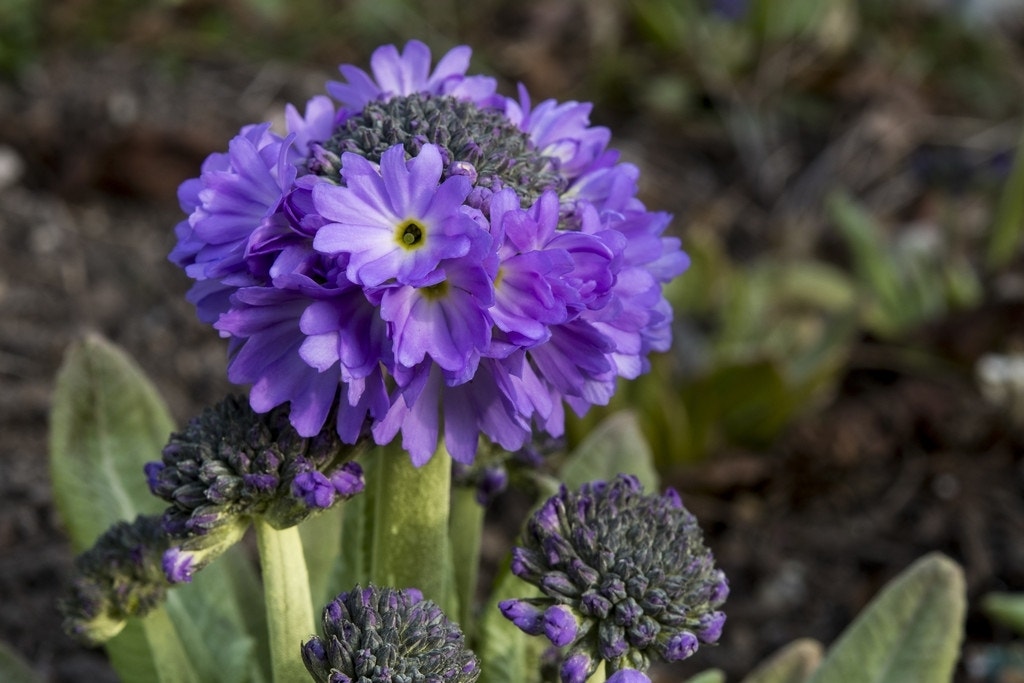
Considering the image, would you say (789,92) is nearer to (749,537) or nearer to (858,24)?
(858,24)

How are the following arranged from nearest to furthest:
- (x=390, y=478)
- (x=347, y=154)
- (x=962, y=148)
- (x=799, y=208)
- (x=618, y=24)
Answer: (x=347, y=154), (x=390, y=478), (x=799, y=208), (x=962, y=148), (x=618, y=24)

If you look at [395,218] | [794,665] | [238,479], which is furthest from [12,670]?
[794,665]

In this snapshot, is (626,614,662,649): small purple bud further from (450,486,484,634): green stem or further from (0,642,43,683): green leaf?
(0,642,43,683): green leaf

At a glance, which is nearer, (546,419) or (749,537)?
(546,419)

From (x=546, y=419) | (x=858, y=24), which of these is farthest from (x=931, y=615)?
(x=858, y=24)

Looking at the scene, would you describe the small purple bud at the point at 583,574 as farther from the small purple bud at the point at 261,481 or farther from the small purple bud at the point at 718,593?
the small purple bud at the point at 261,481

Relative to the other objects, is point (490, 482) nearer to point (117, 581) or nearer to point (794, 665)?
point (117, 581)

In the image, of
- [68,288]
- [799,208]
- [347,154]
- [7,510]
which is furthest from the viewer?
[799,208]
